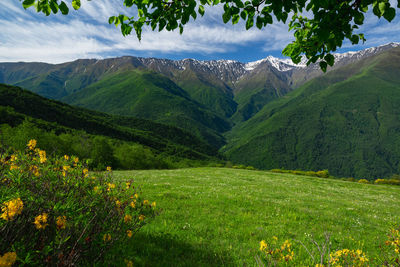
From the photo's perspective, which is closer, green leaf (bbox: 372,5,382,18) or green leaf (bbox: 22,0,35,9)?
green leaf (bbox: 372,5,382,18)

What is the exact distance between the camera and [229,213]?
9336 millimetres

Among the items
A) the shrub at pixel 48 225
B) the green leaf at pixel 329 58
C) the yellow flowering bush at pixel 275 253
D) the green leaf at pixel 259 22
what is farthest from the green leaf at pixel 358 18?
the shrub at pixel 48 225

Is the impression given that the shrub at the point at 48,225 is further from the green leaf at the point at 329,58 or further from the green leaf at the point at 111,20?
the green leaf at the point at 329,58

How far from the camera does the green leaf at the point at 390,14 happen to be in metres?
3.53

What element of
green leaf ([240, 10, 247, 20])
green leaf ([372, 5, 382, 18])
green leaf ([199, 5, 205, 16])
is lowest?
green leaf ([372, 5, 382, 18])

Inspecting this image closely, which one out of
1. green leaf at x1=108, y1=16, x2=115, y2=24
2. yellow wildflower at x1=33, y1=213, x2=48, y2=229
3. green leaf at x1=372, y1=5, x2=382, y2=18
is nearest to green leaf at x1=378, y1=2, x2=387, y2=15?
green leaf at x1=372, y1=5, x2=382, y2=18

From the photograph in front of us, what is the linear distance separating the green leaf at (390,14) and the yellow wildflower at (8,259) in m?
6.63

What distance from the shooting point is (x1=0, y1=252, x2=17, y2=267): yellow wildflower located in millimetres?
2258

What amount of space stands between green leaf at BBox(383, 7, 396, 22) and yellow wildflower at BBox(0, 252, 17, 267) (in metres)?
6.63

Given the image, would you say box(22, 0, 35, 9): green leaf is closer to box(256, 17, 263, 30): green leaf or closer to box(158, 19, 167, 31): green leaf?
box(158, 19, 167, 31): green leaf

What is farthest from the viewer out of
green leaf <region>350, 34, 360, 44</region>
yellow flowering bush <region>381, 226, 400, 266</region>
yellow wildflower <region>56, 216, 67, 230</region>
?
green leaf <region>350, 34, 360, 44</region>

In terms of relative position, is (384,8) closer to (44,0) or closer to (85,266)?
(44,0)

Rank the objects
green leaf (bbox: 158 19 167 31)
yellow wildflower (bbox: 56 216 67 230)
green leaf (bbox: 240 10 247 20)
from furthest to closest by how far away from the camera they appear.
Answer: green leaf (bbox: 158 19 167 31) → green leaf (bbox: 240 10 247 20) → yellow wildflower (bbox: 56 216 67 230)

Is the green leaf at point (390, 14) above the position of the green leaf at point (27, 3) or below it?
below
